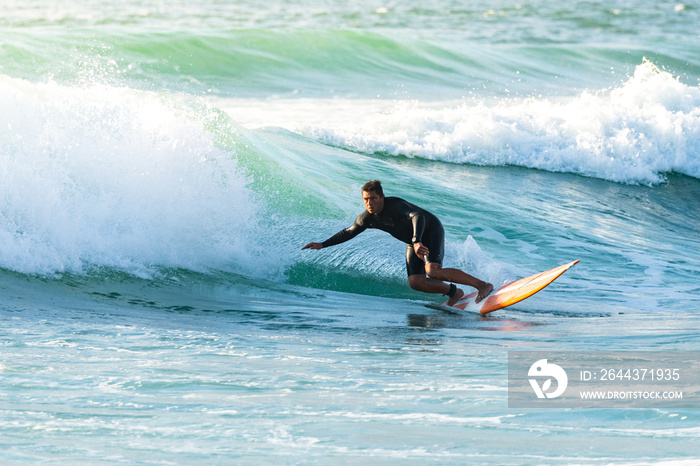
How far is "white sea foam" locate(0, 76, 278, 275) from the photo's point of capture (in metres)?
7.46

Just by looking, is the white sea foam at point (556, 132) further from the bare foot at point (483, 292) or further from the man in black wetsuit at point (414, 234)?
the bare foot at point (483, 292)

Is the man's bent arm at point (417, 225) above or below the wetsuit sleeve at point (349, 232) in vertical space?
above

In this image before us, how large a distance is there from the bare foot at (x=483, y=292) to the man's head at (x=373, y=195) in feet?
3.74

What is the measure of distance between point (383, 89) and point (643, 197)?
24.0 feet

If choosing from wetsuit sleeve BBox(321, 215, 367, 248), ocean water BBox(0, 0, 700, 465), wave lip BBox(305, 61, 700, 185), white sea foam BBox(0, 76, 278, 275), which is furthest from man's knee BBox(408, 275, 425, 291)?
wave lip BBox(305, 61, 700, 185)

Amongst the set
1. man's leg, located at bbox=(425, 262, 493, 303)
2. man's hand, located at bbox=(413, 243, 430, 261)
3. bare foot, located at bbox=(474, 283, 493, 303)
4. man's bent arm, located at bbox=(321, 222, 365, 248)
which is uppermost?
man's hand, located at bbox=(413, 243, 430, 261)

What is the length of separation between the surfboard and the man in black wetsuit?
0.24ft

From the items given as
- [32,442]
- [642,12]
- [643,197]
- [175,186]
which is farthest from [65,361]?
[642,12]

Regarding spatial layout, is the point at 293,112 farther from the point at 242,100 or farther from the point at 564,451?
the point at 564,451

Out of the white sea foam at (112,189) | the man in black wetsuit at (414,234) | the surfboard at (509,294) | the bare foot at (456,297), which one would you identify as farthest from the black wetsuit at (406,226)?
the white sea foam at (112,189)

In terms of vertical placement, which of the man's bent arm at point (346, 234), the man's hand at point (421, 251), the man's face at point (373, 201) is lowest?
the man's bent arm at point (346, 234)

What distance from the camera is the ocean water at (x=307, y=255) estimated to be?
3904 mm

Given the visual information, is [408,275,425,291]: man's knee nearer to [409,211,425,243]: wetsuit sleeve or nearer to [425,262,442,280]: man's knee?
[425,262,442,280]: man's knee

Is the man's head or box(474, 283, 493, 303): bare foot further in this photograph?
box(474, 283, 493, 303): bare foot
